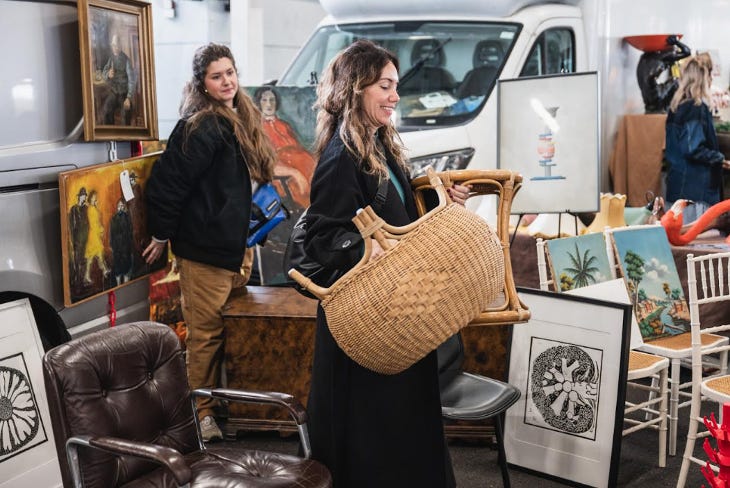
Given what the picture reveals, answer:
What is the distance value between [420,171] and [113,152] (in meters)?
2.27

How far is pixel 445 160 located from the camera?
226 inches

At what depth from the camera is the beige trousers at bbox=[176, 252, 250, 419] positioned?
4.07 m

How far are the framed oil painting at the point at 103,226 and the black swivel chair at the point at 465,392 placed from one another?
1342mm

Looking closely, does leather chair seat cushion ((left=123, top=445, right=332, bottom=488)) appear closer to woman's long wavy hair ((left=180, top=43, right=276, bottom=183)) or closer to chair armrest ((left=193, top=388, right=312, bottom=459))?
chair armrest ((left=193, top=388, right=312, bottom=459))

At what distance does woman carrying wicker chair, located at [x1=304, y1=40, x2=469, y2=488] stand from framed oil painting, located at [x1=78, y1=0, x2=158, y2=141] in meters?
1.11

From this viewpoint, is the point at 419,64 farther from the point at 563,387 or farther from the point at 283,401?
the point at 283,401

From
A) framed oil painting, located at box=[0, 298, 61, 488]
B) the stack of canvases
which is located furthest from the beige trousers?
the stack of canvases

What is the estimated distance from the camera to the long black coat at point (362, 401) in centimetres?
261

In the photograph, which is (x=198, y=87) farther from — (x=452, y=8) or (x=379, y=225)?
(x=452, y=8)

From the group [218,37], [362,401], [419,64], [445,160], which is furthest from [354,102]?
[218,37]

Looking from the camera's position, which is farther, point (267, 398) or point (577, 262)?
point (577, 262)

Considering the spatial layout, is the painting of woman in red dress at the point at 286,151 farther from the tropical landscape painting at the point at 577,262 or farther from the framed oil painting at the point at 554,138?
the tropical landscape painting at the point at 577,262

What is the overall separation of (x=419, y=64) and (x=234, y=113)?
2.33m

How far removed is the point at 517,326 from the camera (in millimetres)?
3871
